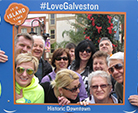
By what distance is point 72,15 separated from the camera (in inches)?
80.9

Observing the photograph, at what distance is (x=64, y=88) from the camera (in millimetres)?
2051

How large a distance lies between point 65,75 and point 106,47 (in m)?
0.62

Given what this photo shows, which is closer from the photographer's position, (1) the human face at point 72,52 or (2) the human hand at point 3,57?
(2) the human hand at point 3,57

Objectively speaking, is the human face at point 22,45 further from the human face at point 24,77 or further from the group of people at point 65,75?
the human face at point 24,77

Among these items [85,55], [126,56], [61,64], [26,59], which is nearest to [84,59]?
[85,55]

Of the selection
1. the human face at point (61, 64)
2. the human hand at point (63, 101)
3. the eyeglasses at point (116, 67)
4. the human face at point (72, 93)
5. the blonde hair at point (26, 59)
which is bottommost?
the human hand at point (63, 101)

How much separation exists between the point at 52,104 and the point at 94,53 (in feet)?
2.59

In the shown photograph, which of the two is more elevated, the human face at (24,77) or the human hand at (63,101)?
the human face at (24,77)

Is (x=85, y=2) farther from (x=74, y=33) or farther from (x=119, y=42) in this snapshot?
(x=119, y=42)

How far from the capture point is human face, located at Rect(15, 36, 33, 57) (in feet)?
6.70

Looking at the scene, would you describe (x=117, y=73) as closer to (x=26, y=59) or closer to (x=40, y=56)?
(x=40, y=56)

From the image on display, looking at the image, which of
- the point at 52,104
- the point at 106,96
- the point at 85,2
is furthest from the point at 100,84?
the point at 85,2

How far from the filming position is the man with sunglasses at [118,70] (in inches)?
80.4

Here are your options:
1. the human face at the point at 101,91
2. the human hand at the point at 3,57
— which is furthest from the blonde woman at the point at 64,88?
the human hand at the point at 3,57
